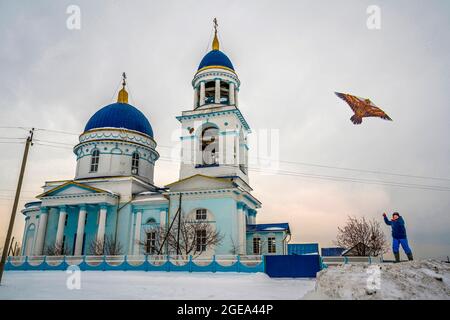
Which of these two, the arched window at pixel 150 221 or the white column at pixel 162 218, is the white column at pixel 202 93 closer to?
the white column at pixel 162 218

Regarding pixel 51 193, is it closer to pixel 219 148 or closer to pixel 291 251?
pixel 219 148

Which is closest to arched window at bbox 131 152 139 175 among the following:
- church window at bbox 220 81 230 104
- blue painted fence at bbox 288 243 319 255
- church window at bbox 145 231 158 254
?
church window at bbox 145 231 158 254

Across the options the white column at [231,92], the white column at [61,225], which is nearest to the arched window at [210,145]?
the white column at [231,92]

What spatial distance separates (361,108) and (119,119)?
2789 centimetres

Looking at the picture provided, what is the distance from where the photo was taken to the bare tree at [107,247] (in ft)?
82.5

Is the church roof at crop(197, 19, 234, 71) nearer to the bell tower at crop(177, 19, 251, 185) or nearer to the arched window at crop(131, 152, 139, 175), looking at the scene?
the bell tower at crop(177, 19, 251, 185)

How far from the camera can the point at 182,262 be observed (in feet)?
60.8

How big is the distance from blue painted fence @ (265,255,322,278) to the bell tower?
11.4 metres

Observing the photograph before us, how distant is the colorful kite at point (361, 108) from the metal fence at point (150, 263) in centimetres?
973

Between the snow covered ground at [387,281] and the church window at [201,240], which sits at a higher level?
the church window at [201,240]

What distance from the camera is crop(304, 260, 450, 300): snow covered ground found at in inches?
252

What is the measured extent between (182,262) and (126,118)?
2011 centimetres
